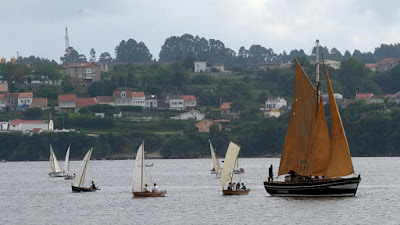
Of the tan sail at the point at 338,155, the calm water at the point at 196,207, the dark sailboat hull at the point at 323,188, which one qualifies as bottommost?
the calm water at the point at 196,207

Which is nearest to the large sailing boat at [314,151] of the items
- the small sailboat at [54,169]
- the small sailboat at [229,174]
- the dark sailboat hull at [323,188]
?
the dark sailboat hull at [323,188]

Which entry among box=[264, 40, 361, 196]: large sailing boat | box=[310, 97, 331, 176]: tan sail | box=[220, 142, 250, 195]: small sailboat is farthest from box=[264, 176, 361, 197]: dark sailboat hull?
box=[220, 142, 250, 195]: small sailboat

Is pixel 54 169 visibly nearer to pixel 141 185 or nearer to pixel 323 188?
pixel 141 185

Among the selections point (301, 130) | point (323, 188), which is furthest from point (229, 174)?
point (323, 188)

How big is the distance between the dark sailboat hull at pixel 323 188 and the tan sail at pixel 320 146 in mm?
1221

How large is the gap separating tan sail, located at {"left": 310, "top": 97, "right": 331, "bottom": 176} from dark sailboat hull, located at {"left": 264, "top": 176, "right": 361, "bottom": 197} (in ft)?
4.01

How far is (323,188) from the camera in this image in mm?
85062

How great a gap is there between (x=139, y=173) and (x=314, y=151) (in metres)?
18.1

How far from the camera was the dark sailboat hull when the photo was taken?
84.8 m

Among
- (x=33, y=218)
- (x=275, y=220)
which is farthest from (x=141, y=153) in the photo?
(x=275, y=220)

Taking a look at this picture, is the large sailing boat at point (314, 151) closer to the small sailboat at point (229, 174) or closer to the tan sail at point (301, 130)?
the tan sail at point (301, 130)

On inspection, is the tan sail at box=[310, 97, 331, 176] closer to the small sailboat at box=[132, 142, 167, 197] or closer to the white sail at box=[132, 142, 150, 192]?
the white sail at box=[132, 142, 150, 192]

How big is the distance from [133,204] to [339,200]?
1875 cm

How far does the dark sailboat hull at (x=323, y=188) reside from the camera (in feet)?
278
